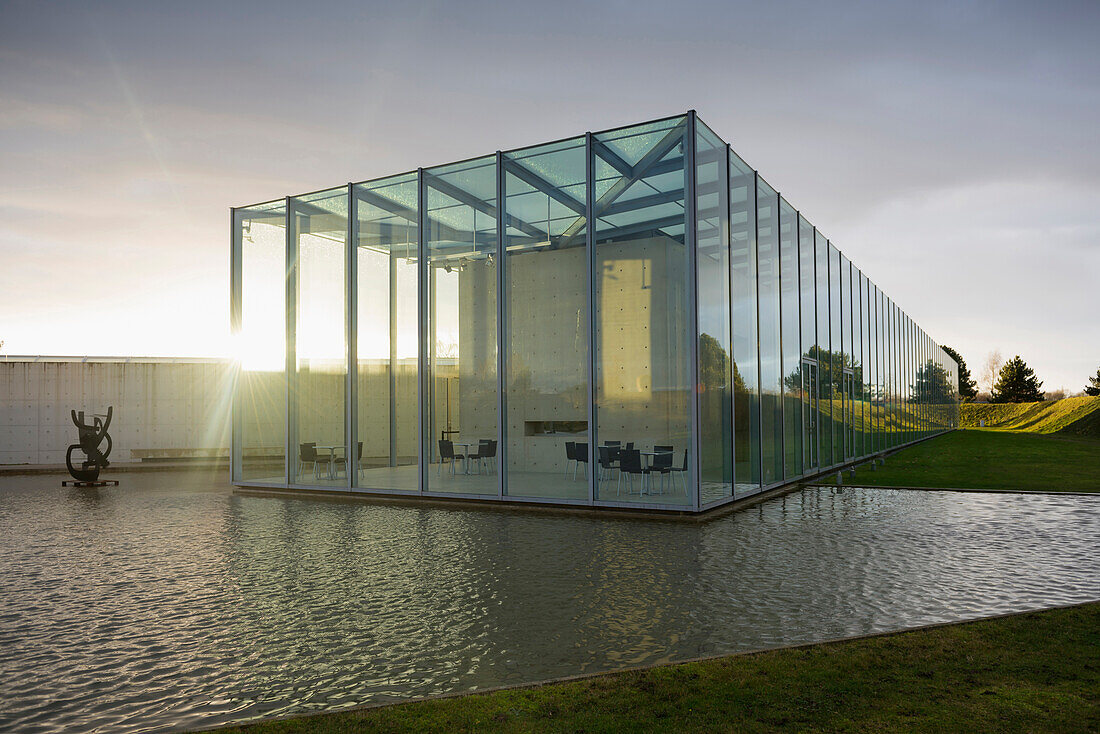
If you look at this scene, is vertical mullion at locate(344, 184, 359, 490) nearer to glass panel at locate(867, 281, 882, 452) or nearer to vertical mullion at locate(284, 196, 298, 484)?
vertical mullion at locate(284, 196, 298, 484)

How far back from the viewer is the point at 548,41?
13180mm

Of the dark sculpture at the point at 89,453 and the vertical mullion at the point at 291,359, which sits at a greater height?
the vertical mullion at the point at 291,359

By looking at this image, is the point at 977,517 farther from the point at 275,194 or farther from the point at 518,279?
the point at 275,194

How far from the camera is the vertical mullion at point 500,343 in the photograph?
12.0m

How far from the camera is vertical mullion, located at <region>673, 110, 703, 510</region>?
1041cm

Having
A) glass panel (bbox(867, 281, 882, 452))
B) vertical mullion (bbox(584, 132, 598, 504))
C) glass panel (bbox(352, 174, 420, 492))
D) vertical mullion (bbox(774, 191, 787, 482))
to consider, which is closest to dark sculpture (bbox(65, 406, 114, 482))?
glass panel (bbox(352, 174, 420, 492))

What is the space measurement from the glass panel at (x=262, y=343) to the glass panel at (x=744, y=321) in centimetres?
903

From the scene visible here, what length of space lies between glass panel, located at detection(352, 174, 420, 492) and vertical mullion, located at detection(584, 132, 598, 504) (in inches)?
135

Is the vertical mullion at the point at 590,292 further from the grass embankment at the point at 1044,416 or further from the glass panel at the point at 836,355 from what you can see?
the grass embankment at the point at 1044,416

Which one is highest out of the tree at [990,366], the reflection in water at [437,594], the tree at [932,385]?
the tree at [990,366]

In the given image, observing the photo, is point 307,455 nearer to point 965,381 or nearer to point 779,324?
point 779,324

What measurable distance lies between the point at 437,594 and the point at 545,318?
6740 mm

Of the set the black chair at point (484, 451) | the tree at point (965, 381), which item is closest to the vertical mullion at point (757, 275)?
the black chair at point (484, 451)

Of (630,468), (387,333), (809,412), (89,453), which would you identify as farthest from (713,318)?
(89,453)
